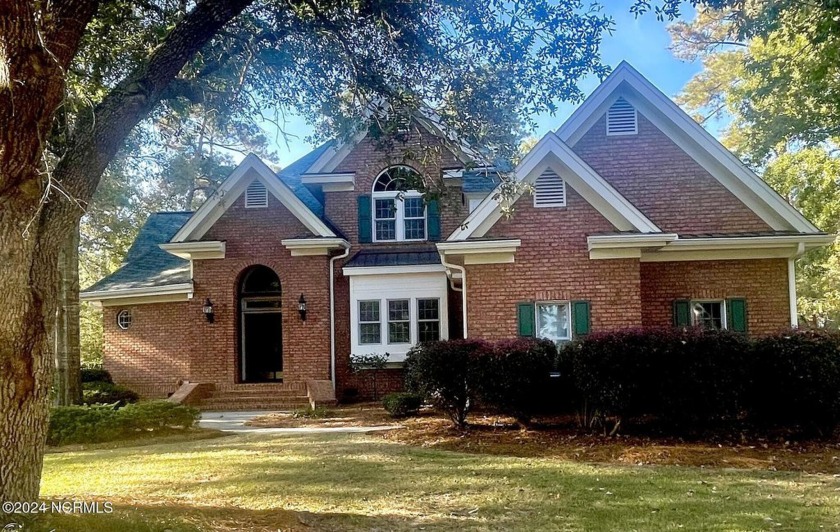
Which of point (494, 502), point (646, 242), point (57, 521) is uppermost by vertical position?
point (646, 242)

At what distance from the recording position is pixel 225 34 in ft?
31.0

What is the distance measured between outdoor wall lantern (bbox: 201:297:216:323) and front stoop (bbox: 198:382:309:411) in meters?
1.87

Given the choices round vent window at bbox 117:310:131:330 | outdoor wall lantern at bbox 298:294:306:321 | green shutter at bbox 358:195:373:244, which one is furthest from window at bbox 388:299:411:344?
round vent window at bbox 117:310:131:330

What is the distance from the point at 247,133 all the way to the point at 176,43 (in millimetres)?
7019

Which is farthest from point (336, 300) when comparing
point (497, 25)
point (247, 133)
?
point (497, 25)

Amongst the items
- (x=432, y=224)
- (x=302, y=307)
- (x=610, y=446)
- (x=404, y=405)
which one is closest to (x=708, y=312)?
(x=610, y=446)

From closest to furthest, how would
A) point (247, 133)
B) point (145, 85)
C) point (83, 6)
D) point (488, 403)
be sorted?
point (83, 6) → point (145, 85) → point (488, 403) → point (247, 133)

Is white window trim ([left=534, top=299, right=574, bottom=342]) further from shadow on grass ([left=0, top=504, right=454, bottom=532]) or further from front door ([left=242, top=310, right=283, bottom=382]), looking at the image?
front door ([left=242, top=310, right=283, bottom=382])

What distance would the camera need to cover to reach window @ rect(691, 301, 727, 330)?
13742 millimetres

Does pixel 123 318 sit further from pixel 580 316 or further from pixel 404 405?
pixel 580 316

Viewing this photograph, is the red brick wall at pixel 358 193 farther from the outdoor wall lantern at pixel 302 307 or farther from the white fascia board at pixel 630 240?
the white fascia board at pixel 630 240

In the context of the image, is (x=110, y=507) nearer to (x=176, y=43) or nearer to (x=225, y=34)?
(x=176, y=43)

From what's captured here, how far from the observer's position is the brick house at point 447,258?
12.7m

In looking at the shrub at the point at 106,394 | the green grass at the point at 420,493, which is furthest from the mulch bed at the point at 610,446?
the shrub at the point at 106,394
